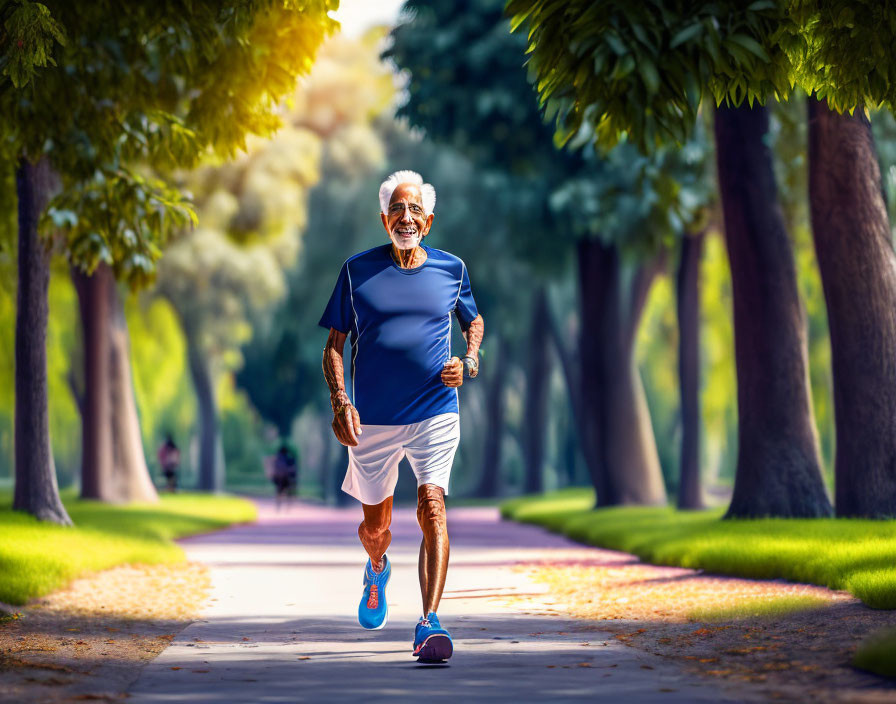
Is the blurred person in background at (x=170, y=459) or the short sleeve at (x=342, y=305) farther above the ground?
the blurred person in background at (x=170, y=459)

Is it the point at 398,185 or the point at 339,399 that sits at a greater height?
the point at 398,185

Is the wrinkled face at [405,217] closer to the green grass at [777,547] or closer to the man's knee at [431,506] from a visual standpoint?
the man's knee at [431,506]

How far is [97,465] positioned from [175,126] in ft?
45.8

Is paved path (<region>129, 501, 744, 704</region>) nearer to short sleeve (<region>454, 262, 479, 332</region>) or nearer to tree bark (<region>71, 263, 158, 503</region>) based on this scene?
short sleeve (<region>454, 262, 479, 332</region>)

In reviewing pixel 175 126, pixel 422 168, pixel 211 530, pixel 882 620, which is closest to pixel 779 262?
pixel 175 126

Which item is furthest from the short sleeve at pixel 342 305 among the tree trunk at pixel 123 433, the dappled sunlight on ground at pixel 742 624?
the tree trunk at pixel 123 433

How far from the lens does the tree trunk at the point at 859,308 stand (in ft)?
52.6

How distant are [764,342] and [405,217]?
34.3ft

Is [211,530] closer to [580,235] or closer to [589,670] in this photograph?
[580,235]

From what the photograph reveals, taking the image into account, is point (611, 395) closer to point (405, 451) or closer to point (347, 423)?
point (405, 451)

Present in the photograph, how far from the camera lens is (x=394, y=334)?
27.7 feet

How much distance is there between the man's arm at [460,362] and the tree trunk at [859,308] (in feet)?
27.2

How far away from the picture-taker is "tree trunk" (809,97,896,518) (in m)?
16.0

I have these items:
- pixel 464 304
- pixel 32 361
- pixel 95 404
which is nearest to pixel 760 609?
pixel 464 304
